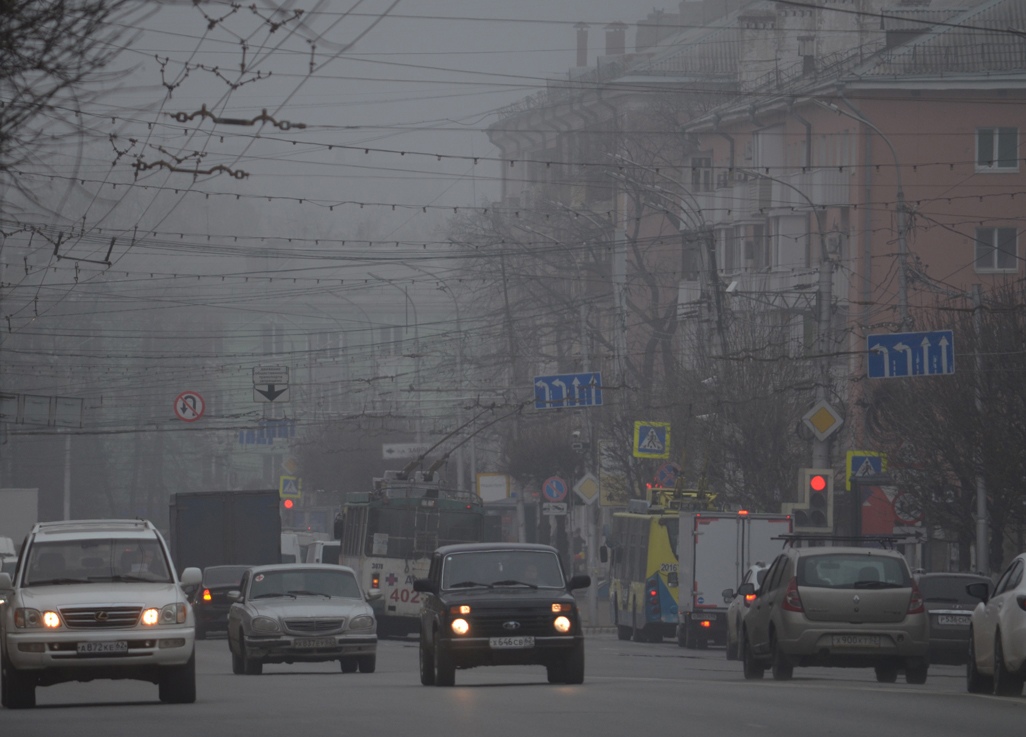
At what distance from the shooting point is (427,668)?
21203mm

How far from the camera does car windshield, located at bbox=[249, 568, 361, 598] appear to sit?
2641cm

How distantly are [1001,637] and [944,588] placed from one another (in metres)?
13.1

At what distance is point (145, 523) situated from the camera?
64.0ft

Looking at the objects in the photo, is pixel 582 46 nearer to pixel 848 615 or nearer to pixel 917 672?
pixel 917 672

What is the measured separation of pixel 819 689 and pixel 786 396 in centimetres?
3111

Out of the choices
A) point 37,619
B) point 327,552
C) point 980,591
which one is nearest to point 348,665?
point 37,619

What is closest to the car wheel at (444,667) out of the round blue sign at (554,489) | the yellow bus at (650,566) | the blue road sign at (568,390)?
the yellow bus at (650,566)

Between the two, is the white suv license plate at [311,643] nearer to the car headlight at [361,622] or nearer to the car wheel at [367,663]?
the car headlight at [361,622]

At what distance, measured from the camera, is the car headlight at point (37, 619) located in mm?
17641

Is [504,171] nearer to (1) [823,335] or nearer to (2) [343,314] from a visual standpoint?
(2) [343,314]

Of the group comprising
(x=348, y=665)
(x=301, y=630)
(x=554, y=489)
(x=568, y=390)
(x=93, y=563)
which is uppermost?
(x=568, y=390)

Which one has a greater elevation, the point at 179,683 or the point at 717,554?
the point at 717,554

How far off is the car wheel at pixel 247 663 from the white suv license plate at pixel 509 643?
19.0 ft

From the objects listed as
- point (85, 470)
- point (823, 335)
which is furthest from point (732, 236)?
point (85, 470)
